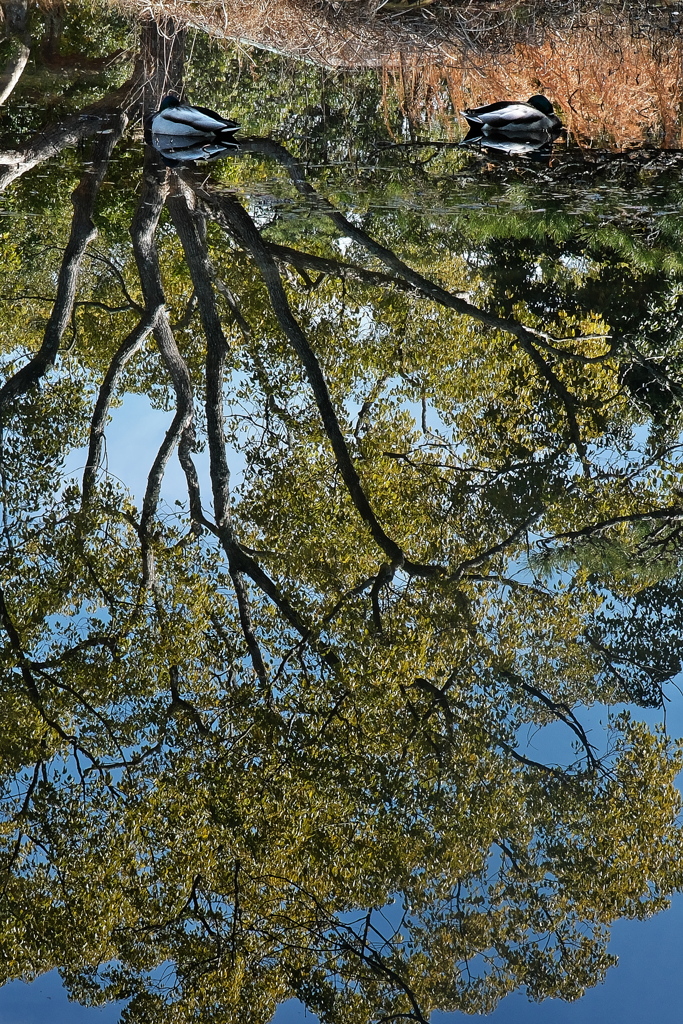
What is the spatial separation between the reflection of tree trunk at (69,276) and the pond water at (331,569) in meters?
0.02

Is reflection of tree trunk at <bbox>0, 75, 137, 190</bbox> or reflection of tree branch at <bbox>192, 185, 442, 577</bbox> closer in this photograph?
reflection of tree branch at <bbox>192, 185, 442, 577</bbox>

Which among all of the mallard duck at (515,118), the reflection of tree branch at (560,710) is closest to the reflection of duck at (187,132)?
the mallard duck at (515,118)

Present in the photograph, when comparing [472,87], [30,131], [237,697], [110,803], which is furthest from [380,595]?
[472,87]

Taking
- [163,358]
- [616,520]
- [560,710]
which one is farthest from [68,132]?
[560,710]

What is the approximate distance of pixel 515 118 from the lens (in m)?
7.29

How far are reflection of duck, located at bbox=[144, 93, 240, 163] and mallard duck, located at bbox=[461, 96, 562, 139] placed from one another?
2110mm

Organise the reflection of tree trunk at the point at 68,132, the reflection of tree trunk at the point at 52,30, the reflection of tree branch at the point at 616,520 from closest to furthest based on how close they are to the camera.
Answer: the reflection of tree branch at the point at 616,520
the reflection of tree trunk at the point at 68,132
the reflection of tree trunk at the point at 52,30

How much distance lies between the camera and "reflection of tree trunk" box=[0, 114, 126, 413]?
4.83m

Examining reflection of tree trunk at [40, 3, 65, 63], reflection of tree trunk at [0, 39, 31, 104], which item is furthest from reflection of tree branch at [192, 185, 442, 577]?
reflection of tree trunk at [40, 3, 65, 63]

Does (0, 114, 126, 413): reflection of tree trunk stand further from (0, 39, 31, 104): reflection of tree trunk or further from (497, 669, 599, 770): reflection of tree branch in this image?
(497, 669, 599, 770): reflection of tree branch

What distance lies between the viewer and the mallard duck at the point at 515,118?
715 cm

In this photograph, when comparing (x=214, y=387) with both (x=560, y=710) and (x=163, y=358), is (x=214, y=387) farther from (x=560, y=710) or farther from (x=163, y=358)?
(x=560, y=710)

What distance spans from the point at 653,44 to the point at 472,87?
1.73 metres

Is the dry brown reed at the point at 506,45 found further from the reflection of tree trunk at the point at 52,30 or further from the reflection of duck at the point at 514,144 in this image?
the reflection of tree trunk at the point at 52,30
